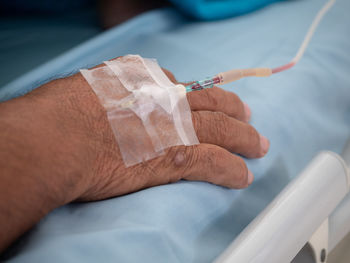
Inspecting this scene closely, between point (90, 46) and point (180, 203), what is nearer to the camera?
point (180, 203)

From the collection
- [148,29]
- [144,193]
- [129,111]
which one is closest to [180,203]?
[144,193]

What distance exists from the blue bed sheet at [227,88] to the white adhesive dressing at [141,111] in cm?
10

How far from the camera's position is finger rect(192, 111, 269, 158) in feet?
2.52

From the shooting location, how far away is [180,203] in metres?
0.66

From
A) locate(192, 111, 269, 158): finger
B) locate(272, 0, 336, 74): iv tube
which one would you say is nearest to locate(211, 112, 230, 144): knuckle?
locate(192, 111, 269, 158): finger

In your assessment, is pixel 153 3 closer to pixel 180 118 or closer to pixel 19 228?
pixel 180 118

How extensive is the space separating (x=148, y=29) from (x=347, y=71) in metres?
0.73

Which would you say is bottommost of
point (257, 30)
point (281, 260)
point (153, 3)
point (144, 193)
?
point (281, 260)

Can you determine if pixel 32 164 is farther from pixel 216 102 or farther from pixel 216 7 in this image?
pixel 216 7

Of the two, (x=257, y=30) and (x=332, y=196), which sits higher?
(x=257, y=30)

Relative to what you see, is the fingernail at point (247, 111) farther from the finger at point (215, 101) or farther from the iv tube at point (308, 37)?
the iv tube at point (308, 37)

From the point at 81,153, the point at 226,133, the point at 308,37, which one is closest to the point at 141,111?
the point at 81,153

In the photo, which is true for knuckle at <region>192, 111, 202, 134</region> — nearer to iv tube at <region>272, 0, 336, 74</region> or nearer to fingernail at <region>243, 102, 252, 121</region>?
fingernail at <region>243, 102, 252, 121</region>

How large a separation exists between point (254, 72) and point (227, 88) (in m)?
0.19
